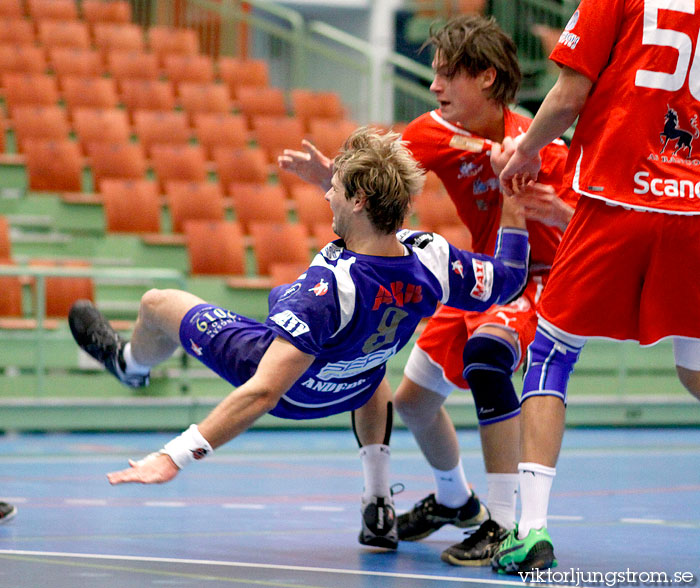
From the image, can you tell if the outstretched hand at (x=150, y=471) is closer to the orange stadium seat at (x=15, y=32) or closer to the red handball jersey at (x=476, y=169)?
the red handball jersey at (x=476, y=169)

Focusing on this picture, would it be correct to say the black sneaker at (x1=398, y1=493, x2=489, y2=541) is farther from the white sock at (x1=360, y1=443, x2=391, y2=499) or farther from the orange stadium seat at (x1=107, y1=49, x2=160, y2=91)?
the orange stadium seat at (x1=107, y1=49, x2=160, y2=91)

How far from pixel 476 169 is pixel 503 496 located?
3.91 ft

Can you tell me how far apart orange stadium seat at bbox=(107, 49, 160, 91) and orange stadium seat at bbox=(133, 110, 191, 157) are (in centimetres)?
94

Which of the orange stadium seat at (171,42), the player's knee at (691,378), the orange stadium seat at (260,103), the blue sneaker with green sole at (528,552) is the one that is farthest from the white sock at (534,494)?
the orange stadium seat at (171,42)

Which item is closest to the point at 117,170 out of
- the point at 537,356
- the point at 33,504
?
the point at 33,504

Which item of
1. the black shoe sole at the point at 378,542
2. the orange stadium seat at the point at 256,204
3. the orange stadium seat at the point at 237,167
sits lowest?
the orange stadium seat at the point at 256,204

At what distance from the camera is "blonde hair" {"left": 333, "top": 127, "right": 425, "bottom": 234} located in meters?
3.49

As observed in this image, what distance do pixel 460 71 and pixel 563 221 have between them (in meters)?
0.72

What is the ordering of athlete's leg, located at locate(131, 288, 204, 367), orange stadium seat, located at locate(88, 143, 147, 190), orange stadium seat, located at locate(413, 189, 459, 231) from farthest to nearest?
orange stadium seat, located at locate(413, 189, 459, 231) < orange stadium seat, located at locate(88, 143, 147, 190) < athlete's leg, located at locate(131, 288, 204, 367)

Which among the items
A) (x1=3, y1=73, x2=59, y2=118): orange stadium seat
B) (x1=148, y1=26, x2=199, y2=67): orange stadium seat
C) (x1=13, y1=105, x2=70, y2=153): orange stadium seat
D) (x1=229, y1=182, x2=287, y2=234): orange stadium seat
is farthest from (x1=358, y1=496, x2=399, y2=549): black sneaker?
(x1=148, y1=26, x2=199, y2=67): orange stadium seat

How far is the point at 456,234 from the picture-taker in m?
10.3

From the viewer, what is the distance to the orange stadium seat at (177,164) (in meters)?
10.7

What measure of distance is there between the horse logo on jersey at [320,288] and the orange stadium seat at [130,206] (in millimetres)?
6567

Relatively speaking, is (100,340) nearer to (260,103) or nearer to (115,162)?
(115,162)
